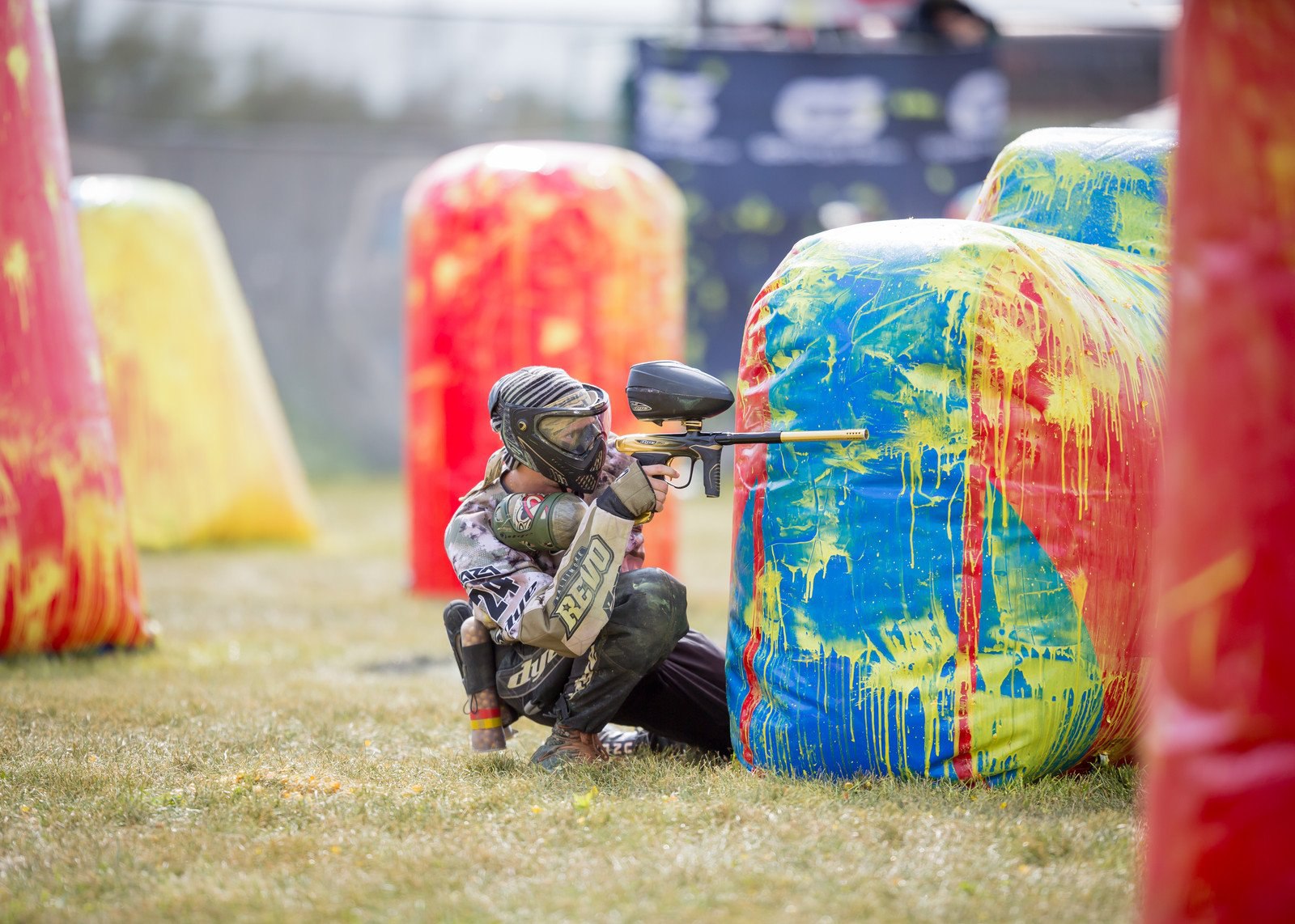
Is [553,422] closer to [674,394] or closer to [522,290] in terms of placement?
[674,394]

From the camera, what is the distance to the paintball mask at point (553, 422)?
335 centimetres

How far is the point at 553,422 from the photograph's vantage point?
11.0 ft

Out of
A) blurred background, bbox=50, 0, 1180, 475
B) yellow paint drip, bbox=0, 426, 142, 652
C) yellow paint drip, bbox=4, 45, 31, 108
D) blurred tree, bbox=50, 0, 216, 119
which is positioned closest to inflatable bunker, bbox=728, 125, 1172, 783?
yellow paint drip, bbox=0, 426, 142, 652

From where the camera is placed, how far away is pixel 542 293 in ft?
22.5

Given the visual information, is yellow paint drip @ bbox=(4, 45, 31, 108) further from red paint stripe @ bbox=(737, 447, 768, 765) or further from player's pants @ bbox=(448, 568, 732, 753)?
red paint stripe @ bbox=(737, 447, 768, 765)

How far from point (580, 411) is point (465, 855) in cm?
110

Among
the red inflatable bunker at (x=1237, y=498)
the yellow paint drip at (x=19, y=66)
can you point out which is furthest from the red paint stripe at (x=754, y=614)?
the yellow paint drip at (x=19, y=66)

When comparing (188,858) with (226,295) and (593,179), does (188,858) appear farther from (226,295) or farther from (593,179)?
(226,295)

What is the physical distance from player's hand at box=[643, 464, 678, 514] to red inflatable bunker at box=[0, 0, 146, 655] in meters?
3.08

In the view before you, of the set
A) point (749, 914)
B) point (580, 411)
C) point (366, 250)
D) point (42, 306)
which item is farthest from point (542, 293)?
point (366, 250)

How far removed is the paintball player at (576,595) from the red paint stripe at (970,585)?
2.37 feet

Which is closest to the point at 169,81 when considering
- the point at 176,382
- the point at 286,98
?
the point at 286,98

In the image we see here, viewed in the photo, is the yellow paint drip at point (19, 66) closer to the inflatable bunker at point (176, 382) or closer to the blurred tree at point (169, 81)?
the inflatable bunker at point (176, 382)

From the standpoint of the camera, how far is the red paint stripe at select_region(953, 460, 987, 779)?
303 cm
